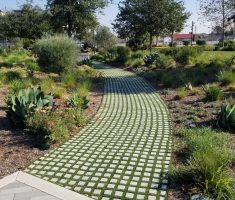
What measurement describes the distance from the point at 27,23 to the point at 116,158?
33.2m

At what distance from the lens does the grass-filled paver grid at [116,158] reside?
465cm

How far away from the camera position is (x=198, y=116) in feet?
27.5

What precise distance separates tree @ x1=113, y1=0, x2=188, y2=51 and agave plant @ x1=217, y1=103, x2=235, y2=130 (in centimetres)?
2019

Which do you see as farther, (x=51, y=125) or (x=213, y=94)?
(x=213, y=94)

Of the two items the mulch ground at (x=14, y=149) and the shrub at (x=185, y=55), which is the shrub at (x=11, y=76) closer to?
the mulch ground at (x=14, y=149)

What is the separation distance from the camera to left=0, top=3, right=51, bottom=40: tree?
116ft

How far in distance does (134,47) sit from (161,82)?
73.1 feet

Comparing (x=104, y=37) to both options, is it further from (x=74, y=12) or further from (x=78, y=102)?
(x=78, y=102)

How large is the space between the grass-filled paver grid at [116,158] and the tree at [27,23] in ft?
91.8

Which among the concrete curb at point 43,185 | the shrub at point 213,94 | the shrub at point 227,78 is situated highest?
the shrub at point 227,78

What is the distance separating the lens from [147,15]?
26625 mm

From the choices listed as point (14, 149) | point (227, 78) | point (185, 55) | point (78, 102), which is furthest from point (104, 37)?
point (14, 149)

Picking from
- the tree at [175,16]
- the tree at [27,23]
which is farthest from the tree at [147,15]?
the tree at [27,23]

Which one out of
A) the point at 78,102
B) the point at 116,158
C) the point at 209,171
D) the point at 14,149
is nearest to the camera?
the point at 209,171
